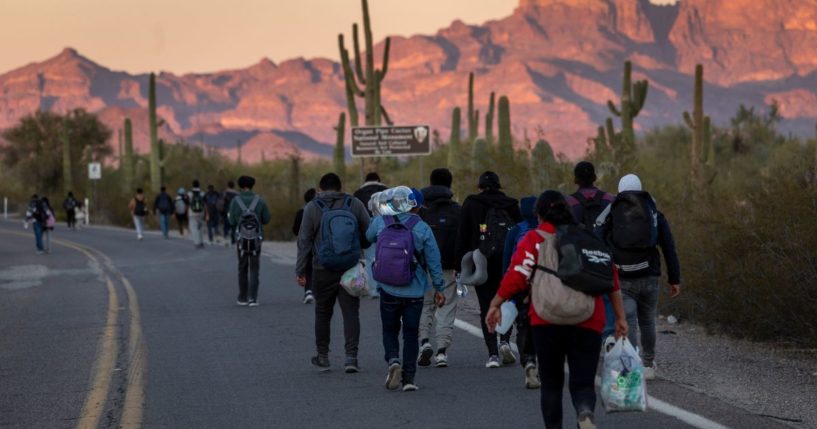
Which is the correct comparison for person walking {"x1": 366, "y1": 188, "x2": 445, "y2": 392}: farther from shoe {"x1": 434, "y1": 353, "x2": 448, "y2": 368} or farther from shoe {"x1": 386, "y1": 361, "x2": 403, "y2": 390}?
shoe {"x1": 434, "y1": 353, "x2": 448, "y2": 368}

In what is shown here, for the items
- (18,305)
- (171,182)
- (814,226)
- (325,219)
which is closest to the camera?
(325,219)

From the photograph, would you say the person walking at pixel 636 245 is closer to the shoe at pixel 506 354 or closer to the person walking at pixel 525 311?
the person walking at pixel 525 311

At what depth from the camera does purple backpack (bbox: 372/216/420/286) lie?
10812mm

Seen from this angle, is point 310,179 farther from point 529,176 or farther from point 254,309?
point 254,309

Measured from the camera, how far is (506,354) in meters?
12.2

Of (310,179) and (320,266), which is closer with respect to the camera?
(320,266)

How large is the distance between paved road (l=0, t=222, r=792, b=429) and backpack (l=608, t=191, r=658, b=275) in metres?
1.08

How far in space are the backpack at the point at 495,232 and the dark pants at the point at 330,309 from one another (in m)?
1.26

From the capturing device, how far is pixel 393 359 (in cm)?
1104

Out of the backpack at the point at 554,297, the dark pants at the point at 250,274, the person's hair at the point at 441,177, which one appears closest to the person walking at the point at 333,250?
the person's hair at the point at 441,177

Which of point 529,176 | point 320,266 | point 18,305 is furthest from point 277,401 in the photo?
point 529,176

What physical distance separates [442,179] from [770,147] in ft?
207

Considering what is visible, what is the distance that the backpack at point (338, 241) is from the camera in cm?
1191

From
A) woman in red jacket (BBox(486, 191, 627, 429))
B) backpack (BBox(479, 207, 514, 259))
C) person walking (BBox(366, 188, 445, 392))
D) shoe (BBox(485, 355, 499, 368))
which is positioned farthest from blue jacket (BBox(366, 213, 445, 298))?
woman in red jacket (BBox(486, 191, 627, 429))
